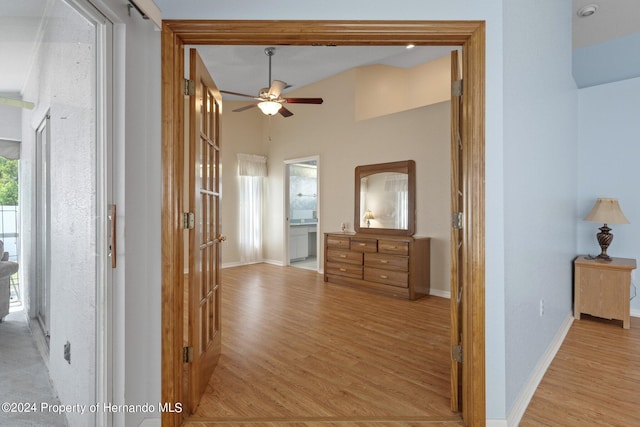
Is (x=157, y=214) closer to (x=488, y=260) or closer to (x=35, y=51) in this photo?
(x=35, y=51)

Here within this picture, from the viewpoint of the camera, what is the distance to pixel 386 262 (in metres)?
4.61

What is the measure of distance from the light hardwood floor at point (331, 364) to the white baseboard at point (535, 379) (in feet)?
1.01

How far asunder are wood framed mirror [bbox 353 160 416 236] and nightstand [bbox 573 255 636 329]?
6.41 feet

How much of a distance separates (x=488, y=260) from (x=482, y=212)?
24 cm

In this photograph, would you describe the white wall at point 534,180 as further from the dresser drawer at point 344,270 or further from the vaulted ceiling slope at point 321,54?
the dresser drawer at point 344,270

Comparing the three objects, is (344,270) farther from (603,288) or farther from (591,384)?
(591,384)

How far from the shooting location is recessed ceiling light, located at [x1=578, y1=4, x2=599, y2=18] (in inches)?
124

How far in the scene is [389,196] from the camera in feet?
16.7

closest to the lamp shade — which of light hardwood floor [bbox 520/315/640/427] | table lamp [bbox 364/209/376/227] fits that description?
light hardwood floor [bbox 520/315/640/427]

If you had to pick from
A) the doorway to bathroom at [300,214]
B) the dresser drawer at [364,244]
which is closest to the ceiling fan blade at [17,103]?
the dresser drawer at [364,244]

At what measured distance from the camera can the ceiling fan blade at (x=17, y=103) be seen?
42.9 inches

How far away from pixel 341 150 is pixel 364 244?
1755 mm

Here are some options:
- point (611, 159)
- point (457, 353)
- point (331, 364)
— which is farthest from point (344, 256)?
point (611, 159)

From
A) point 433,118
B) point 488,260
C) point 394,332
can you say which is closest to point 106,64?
point 488,260
